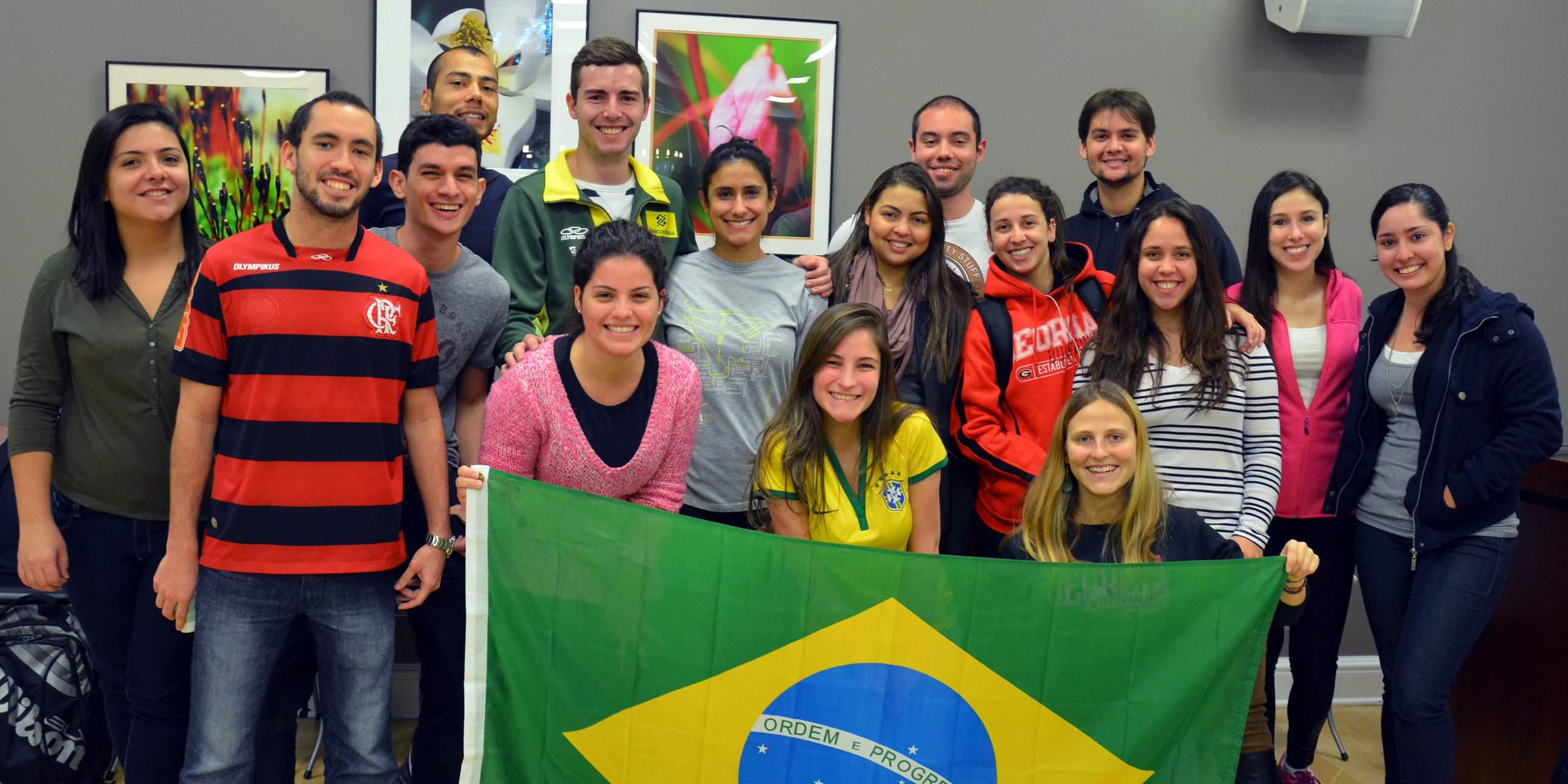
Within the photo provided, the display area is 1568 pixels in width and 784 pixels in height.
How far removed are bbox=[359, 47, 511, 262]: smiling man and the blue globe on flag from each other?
1528 millimetres

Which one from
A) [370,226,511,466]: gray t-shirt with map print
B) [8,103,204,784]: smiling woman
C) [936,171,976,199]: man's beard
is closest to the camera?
[8,103,204,784]: smiling woman

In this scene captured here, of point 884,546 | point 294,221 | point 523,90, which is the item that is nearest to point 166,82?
point 523,90

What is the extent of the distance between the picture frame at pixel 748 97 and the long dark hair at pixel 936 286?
99 cm

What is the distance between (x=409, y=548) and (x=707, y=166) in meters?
1.21

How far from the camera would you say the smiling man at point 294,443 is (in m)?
1.94

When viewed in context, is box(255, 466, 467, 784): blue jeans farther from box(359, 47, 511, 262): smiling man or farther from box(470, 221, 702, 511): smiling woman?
box(359, 47, 511, 262): smiling man

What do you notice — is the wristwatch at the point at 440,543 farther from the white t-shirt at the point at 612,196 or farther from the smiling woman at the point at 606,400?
the white t-shirt at the point at 612,196

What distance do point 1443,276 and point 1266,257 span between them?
0.42 meters

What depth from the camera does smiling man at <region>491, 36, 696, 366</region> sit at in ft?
8.60

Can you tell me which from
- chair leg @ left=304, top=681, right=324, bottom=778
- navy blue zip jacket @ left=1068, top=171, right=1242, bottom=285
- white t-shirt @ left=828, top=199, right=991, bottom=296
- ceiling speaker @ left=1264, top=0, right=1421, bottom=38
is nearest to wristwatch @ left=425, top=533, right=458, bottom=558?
chair leg @ left=304, top=681, right=324, bottom=778

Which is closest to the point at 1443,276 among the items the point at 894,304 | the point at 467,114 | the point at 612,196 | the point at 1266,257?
the point at 1266,257

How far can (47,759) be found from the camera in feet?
8.38

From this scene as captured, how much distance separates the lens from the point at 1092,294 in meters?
2.76

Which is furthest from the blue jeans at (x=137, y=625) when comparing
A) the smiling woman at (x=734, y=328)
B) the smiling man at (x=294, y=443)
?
the smiling woman at (x=734, y=328)
